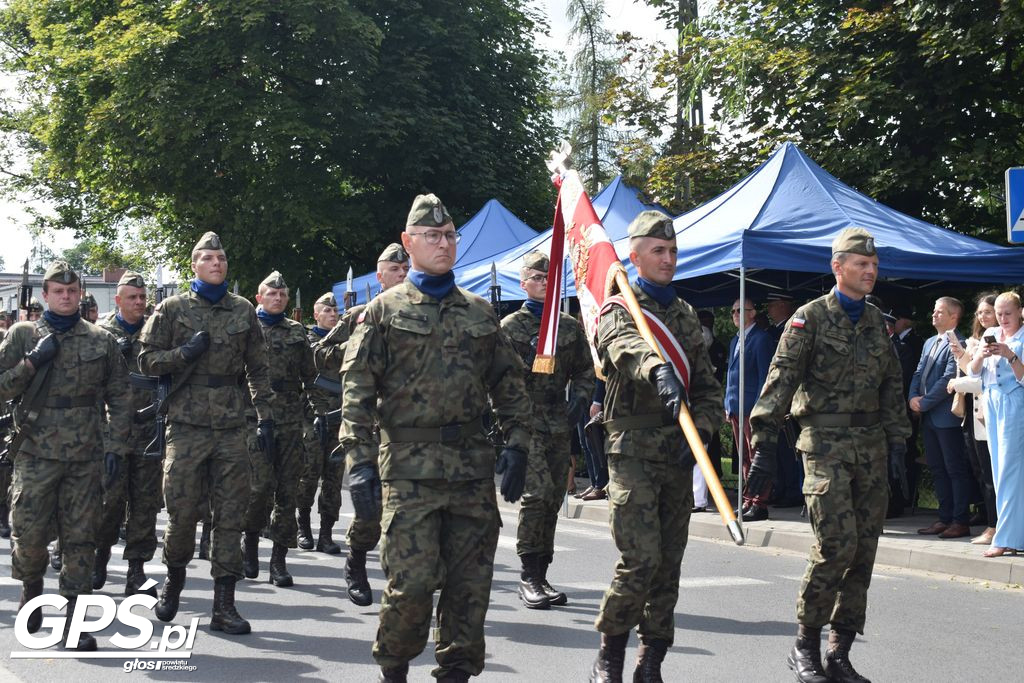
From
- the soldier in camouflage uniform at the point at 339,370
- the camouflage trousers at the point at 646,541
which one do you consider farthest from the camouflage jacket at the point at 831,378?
the soldier in camouflage uniform at the point at 339,370

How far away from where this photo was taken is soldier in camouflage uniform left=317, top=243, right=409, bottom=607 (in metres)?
7.88

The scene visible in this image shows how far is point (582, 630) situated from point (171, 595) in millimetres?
2451

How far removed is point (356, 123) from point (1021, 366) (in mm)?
19498

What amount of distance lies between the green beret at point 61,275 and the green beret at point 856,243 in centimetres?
429

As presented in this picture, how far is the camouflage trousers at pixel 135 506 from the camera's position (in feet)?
27.3

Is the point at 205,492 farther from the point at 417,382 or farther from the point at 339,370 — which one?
the point at 417,382

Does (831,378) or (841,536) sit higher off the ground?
(831,378)

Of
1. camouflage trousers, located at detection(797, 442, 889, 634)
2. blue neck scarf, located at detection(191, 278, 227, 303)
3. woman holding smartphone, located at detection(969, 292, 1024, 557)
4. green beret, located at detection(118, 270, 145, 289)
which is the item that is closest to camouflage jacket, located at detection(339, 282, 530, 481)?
camouflage trousers, located at detection(797, 442, 889, 634)

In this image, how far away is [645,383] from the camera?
18.4 feet

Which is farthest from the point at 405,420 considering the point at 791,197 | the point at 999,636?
the point at 791,197

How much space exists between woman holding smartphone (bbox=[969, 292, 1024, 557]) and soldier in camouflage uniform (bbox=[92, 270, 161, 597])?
20.3 feet

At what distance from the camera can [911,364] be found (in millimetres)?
11992

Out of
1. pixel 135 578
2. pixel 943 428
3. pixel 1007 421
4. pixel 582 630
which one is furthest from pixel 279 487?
pixel 943 428

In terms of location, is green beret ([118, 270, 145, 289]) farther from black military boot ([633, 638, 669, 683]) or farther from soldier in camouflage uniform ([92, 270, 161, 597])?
black military boot ([633, 638, 669, 683])
